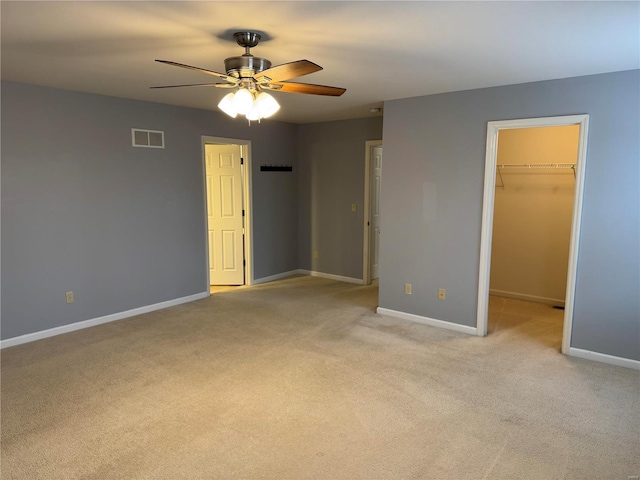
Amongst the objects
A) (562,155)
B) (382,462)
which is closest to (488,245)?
(562,155)

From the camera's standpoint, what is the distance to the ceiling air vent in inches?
181

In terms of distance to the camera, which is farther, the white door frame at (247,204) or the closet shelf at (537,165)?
the white door frame at (247,204)

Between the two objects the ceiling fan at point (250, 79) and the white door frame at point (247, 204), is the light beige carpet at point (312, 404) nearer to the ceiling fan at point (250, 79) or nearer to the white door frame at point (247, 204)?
the white door frame at point (247, 204)

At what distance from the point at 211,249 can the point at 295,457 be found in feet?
13.7

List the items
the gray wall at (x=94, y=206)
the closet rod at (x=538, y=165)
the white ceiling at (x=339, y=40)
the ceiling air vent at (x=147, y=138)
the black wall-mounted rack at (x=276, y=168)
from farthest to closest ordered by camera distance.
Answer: the black wall-mounted rack at (x=276, y=168) → the closet rod at (x=538, y=165) → the ceiling air vent at (x=147, y=138) → the gray wall at (x=94, y=206) → the white ceiling at (x=339, y=40)

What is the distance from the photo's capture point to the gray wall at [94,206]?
3.82 m

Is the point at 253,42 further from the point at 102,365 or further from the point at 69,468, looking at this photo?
the point at 102,365

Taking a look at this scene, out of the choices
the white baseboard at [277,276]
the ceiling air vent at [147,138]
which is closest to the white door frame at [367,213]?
the white baseboard at [277,276]

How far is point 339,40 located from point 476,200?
222cm

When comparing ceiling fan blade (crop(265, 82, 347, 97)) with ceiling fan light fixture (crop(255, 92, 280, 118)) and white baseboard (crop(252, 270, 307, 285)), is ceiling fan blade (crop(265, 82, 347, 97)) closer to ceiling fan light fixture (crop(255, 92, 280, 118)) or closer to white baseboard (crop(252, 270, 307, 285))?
ceiling fan light fixture (crop(255, 92, 280, 118))

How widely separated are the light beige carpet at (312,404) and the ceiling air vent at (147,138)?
1.99 meters

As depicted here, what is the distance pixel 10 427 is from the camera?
2607mm

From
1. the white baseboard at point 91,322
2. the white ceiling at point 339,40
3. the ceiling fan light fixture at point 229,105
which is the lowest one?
the white baseboard at point 91,322

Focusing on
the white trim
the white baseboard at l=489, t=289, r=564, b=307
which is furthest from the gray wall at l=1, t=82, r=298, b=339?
the white trim
